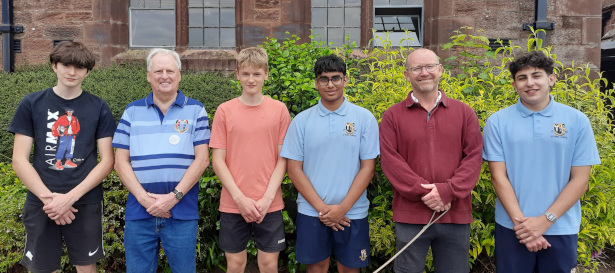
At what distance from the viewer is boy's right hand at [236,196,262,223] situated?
8.70 ft

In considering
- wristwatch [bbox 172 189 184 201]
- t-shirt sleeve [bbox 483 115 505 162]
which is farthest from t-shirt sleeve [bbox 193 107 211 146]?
t-shirt sleeve [bbox 483 115 505 162]

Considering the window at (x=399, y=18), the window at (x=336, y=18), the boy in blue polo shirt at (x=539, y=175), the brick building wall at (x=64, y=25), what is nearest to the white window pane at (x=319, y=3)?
the window at (x=336, y=18)

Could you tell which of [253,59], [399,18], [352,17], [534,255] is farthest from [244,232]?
[399,18]

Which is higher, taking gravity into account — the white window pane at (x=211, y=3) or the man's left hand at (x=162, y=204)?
the white window pane at (x=211, y=3)

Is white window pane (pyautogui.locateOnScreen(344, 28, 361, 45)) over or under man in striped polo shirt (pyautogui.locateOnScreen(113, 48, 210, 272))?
over

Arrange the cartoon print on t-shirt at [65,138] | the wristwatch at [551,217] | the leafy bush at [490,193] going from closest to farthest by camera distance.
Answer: the wristwatch at [551,217] → the cartoon print on t-shirt at [65,138] → the leafy bush at [490,193]

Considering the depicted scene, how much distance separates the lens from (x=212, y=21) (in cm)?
800


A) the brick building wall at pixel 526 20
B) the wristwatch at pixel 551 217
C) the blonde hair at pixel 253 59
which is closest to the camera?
the wristwatch at pixel 551 217

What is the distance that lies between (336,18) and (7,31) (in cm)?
605

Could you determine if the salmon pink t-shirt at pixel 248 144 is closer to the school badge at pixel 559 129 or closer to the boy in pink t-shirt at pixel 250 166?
the boy in pink t-shirt at pixel 250 166

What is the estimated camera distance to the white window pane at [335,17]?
26.1 feet

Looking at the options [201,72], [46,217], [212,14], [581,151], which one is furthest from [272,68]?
[212,14]

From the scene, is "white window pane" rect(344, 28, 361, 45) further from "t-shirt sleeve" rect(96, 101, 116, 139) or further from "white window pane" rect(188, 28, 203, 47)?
"t-shirt sleeve" rect(96, 101, 116, 139)

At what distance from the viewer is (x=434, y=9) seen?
762cm
